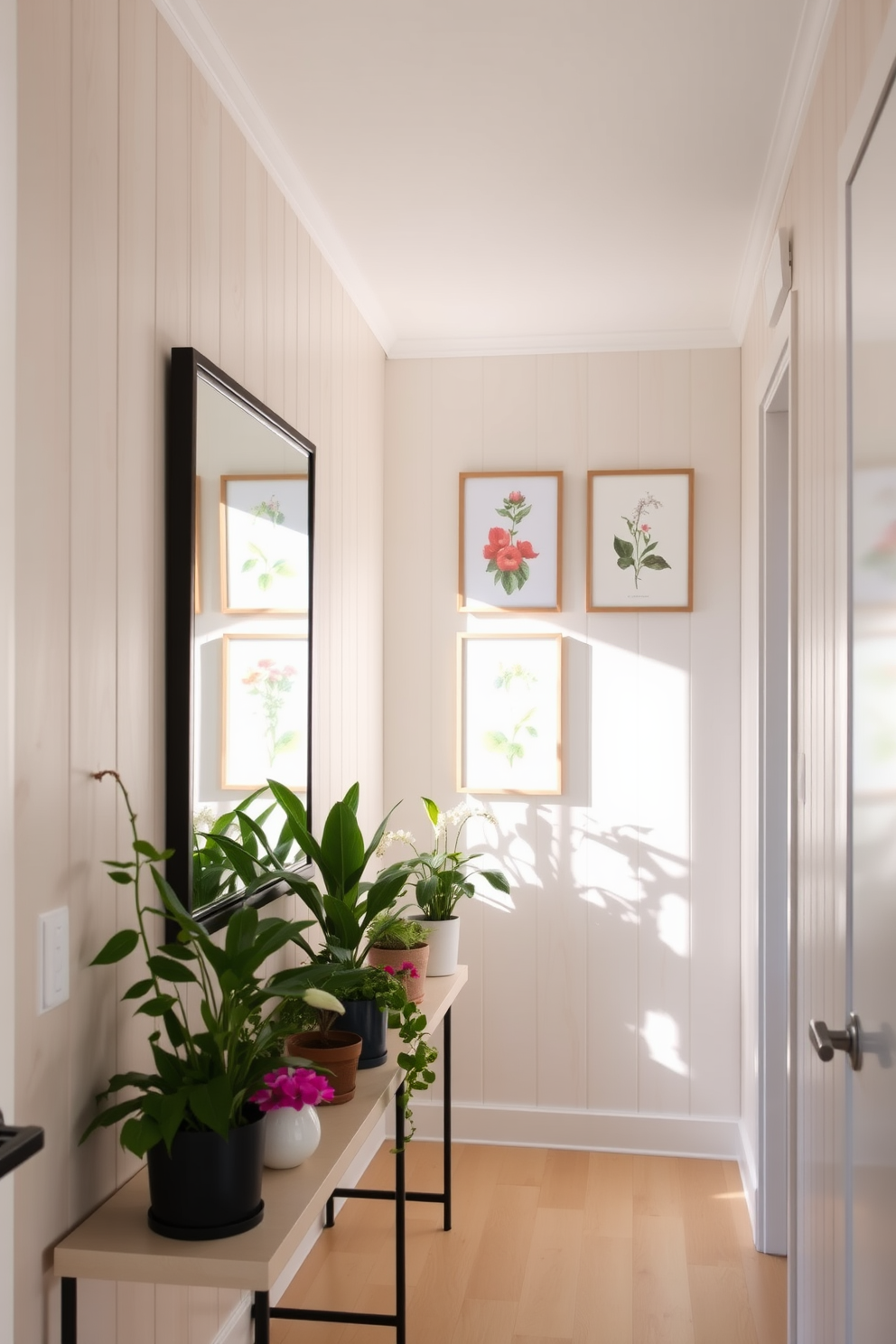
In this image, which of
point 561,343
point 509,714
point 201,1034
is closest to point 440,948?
point 509,714

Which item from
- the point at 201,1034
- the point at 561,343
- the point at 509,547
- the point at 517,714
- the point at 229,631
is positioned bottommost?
the point at 201,1034

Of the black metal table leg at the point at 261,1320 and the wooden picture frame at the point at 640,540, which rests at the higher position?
the wooden picture frame at the point at 640,540

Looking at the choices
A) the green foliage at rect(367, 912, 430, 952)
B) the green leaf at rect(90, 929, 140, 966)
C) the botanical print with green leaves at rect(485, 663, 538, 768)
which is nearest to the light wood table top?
the green leaf at rect(90, 929, 140, 966)

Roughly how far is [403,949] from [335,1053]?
2.45 ft

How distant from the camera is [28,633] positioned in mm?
1540

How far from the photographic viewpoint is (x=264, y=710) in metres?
2.50

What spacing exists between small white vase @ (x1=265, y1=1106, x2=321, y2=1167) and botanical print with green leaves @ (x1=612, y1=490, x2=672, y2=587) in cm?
240

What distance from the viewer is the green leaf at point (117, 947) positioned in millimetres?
1651

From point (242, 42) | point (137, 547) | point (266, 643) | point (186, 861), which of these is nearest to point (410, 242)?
point (242, 42)

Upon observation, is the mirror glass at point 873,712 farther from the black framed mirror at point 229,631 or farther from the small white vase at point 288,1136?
the black framed mirror at point 229,631

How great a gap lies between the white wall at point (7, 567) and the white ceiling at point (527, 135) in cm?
71

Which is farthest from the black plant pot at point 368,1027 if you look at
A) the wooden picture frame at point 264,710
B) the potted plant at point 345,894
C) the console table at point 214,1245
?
the wooden picture frame at point 264,710

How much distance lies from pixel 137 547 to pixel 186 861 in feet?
1.82

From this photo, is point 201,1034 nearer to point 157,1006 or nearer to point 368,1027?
point 157,1006
